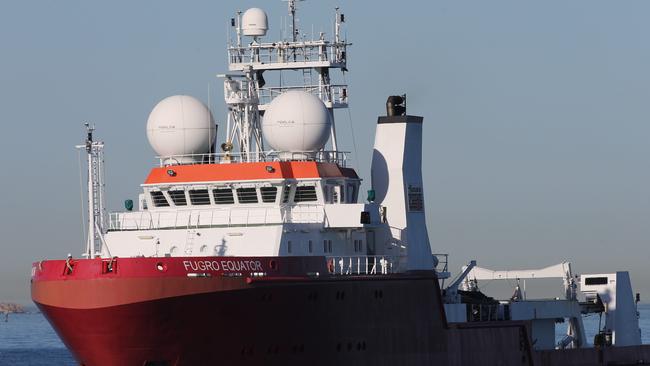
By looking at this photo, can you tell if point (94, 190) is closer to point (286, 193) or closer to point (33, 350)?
point (286, 193)

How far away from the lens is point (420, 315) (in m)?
52.6

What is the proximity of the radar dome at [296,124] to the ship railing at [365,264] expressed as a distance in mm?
4367

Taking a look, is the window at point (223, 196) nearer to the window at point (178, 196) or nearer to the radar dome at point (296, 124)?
the window at point (178, 196)

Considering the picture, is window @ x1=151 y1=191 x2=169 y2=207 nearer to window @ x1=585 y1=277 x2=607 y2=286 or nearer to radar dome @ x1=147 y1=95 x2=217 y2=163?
radar dome @ x1=147 y1=95 x2=217 y2=163

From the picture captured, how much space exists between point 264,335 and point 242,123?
39.5 feet

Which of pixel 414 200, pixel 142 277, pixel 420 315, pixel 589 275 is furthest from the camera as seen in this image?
pixel 589 275

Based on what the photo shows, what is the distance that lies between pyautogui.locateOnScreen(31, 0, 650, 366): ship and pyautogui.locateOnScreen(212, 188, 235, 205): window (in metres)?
0.05

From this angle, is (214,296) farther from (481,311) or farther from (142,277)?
(481,311)

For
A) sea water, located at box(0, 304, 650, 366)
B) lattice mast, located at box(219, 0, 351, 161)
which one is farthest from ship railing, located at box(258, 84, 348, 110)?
sea water, located at box(0, 304, 650, 366)

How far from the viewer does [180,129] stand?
5534 cm

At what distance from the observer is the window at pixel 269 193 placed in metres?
53.8

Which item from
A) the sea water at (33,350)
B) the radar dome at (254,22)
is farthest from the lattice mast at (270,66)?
the sea water at (33,350)

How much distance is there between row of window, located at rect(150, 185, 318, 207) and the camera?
53.8 meters

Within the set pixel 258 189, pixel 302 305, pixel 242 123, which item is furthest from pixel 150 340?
pixel 242 123
